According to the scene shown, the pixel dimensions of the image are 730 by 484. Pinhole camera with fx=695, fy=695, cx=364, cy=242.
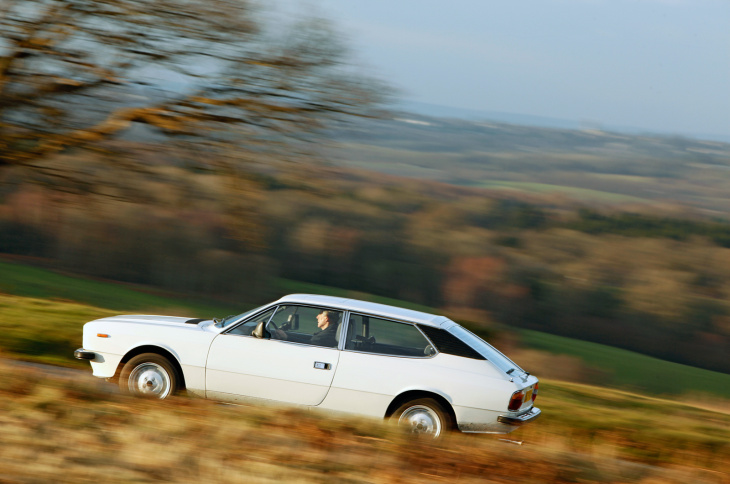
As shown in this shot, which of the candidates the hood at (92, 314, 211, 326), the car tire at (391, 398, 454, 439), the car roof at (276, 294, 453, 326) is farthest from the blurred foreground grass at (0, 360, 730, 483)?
the car roof at (276, 294, 453, 326)

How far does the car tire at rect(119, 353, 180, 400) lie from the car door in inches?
15.5

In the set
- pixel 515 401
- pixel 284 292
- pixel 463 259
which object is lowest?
pixel 284 292

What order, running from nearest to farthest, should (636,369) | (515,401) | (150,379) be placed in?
(515,401) → (150,379) → (636,369)

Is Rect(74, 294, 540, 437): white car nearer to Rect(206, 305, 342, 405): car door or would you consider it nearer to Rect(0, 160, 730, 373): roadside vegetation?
Rect(206, 305, 342, 405): car door

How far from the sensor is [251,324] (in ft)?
22.9

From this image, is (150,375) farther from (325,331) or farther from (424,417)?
(424,417)

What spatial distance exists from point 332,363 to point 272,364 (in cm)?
59

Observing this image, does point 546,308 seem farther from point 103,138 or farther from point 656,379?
point 103,138

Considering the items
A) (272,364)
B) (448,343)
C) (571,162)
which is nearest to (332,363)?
(272,364)

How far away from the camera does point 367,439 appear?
5.38 metres

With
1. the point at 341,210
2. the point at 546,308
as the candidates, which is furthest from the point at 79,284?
the point at 546,308

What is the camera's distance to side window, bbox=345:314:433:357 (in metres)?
6.71

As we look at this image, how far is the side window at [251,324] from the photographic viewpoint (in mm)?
6953

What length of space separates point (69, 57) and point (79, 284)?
21.3m
